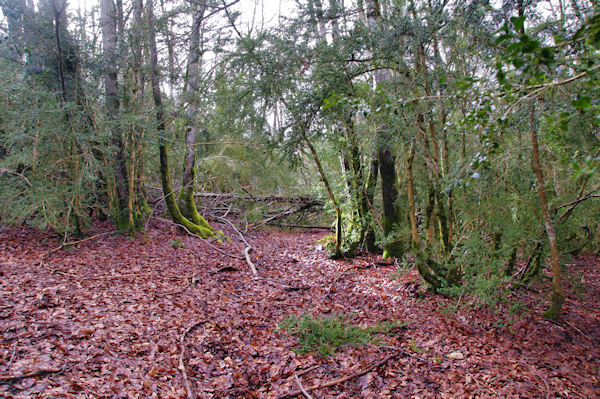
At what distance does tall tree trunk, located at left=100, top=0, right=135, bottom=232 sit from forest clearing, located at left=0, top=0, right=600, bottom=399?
0.05 meters

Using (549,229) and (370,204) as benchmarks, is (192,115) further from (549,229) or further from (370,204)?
(549,229)

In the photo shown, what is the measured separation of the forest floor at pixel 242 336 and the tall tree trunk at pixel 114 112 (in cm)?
118

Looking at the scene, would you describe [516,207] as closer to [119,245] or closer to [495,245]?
[495,245]

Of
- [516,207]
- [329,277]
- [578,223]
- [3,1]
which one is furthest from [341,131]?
[3,1]

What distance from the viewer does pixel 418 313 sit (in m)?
5.13

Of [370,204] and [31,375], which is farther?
[370,204]

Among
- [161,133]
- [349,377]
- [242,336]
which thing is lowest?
[349,377]

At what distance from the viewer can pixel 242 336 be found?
4273 millimetres

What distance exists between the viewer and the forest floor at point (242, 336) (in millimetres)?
3061

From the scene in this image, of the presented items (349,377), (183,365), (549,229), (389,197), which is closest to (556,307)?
(549,229)

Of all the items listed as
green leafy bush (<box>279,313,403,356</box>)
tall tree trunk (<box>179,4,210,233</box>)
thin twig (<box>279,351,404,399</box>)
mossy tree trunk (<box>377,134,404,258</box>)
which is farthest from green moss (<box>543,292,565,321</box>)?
tall tree trunk (<box>179,4,210,233</box>)

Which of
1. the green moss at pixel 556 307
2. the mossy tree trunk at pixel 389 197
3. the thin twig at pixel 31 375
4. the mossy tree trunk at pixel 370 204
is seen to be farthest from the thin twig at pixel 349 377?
the mossy tree trunk at pixel 370 204

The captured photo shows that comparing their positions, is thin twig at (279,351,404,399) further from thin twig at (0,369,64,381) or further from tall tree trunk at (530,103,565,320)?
tall tree trunk at (530,103,565,320)

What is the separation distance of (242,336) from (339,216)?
435 centimetres
